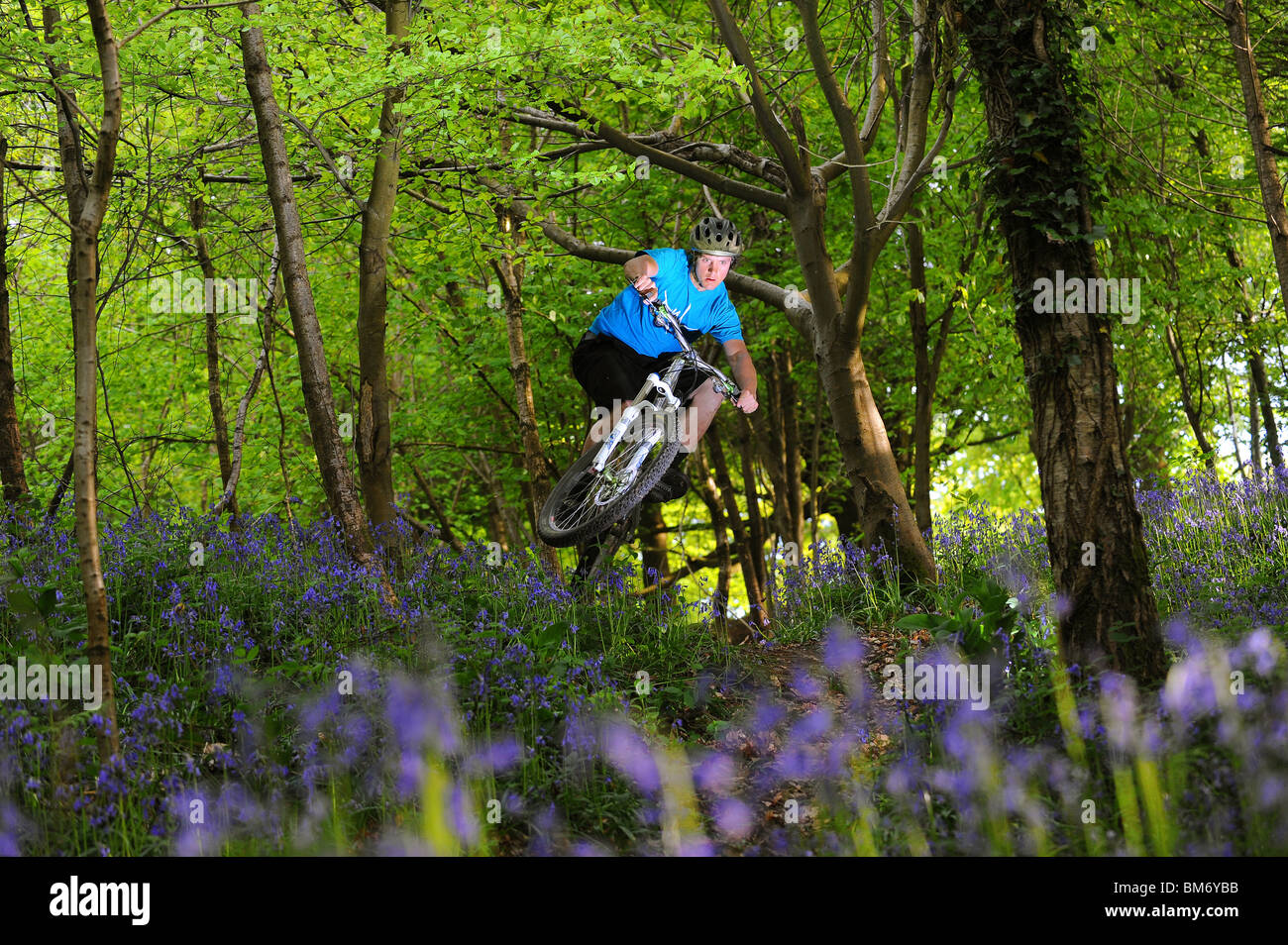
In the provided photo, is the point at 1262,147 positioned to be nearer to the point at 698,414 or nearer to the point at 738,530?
the point at 698,414

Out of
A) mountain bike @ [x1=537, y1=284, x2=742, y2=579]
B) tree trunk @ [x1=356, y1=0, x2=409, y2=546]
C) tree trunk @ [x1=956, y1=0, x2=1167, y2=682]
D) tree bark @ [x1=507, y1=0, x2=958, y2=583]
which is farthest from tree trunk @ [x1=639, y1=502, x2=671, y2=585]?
tree trunk @ [x1=956, y1=0, x2=1167, y2=682]

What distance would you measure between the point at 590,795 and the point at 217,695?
2.06 m

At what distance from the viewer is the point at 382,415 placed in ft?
31.0

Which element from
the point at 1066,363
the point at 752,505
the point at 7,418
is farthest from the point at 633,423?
the point at 752,505

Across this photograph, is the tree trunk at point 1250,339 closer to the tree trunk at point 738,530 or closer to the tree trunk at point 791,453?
the tree trunk at point 791,453

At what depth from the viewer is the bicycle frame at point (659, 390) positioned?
8.02 m

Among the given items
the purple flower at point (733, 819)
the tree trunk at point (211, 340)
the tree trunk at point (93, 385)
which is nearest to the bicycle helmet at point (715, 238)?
the tree trunk at point (93, 385)

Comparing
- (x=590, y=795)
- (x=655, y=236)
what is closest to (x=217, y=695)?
(x=590, y=795)

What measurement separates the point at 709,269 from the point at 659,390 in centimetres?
107

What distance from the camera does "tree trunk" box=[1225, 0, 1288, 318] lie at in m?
8.42

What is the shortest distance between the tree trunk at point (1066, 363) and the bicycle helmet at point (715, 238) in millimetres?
2582

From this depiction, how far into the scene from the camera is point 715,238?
8383mm

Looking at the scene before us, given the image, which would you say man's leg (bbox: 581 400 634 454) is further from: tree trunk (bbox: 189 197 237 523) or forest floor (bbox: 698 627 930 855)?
tree trunk (bbox: 189 197 237 523)
